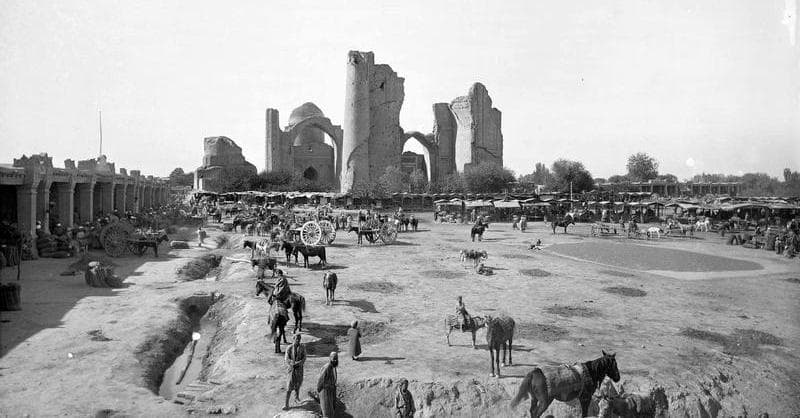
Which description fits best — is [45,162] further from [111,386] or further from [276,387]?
[276,387]

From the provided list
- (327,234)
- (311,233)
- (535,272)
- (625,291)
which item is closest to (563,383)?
Result: (625,291)

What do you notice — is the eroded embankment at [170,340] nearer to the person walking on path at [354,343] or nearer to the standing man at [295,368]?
the standing man at [295,368]

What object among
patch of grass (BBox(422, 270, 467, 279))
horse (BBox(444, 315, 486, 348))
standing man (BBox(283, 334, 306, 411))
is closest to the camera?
standing man (BBox(283, 334, 306, 411))

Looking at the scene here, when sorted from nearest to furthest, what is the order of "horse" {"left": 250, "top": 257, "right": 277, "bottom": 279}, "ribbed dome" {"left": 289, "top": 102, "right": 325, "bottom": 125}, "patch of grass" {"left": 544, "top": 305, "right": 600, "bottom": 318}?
1. "patch of grass" {"left": 544, "top": 305, "right": 600, "bottom": 318}
2. "horse" {"left": 250, "top": 257, "right": 277, "bottom": 279}
3. "ribbed dome" {"left": 289, "top": 102, "right": 325, "bottom": 125}

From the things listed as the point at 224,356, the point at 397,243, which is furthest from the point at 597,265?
the point at 224,356

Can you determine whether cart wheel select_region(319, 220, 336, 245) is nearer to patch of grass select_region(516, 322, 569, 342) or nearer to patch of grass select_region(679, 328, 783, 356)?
patch of grass select_region(516, 322, 569, 342)

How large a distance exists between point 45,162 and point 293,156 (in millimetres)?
48779

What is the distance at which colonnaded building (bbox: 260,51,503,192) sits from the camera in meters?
54.5

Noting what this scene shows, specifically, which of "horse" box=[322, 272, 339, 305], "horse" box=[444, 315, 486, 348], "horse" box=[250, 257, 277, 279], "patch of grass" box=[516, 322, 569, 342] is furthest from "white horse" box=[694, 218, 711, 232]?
"horse" box=[444, 315, 486, 348]

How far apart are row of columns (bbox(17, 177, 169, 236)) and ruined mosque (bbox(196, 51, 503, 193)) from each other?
25661mm

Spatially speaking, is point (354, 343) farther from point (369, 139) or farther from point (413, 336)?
point (369, 139)

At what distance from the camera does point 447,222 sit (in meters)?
35.2

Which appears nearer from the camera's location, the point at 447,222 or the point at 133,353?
the point at 133,353

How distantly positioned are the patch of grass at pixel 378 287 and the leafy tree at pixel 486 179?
141 feet
